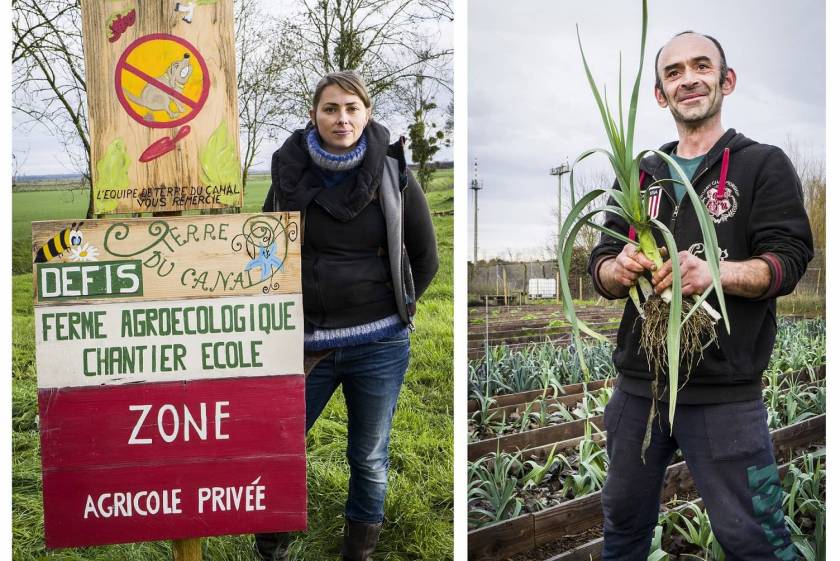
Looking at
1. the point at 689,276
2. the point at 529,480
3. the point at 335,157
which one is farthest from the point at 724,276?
the point at 335,157

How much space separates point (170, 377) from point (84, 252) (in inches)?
19.5

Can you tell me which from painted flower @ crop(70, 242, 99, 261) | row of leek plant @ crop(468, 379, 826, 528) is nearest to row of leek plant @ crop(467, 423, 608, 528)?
row of leek plant @ crop(468, 379, 826, 528)

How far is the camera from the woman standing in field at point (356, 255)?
253 cm

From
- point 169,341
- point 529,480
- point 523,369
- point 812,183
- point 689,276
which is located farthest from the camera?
point 523,369

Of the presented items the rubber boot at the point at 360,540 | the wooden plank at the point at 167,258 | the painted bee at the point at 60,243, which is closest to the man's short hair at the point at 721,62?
the wooden plank at the point at 167,258

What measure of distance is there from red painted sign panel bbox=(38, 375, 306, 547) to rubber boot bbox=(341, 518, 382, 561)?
1.04 ft

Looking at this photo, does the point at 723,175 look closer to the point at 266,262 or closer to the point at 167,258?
the point at 266,262

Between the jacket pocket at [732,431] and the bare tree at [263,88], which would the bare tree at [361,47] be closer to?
the bare tree at [263,88]

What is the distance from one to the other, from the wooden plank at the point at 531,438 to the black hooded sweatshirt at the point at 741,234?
0.38 metres

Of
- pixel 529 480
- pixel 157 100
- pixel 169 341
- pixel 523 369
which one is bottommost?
pixel 529 480

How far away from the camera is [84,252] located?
2381 millimetres

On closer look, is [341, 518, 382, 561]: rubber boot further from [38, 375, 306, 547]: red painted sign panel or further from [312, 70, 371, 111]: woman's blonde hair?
[312, 70, 371, 111]: woman's blonde hair

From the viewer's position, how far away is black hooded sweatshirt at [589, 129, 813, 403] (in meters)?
2.38

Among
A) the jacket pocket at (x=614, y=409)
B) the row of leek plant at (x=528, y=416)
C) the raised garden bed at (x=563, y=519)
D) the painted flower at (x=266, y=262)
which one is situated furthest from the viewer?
the row of leek plant at (x=528, y=416)
